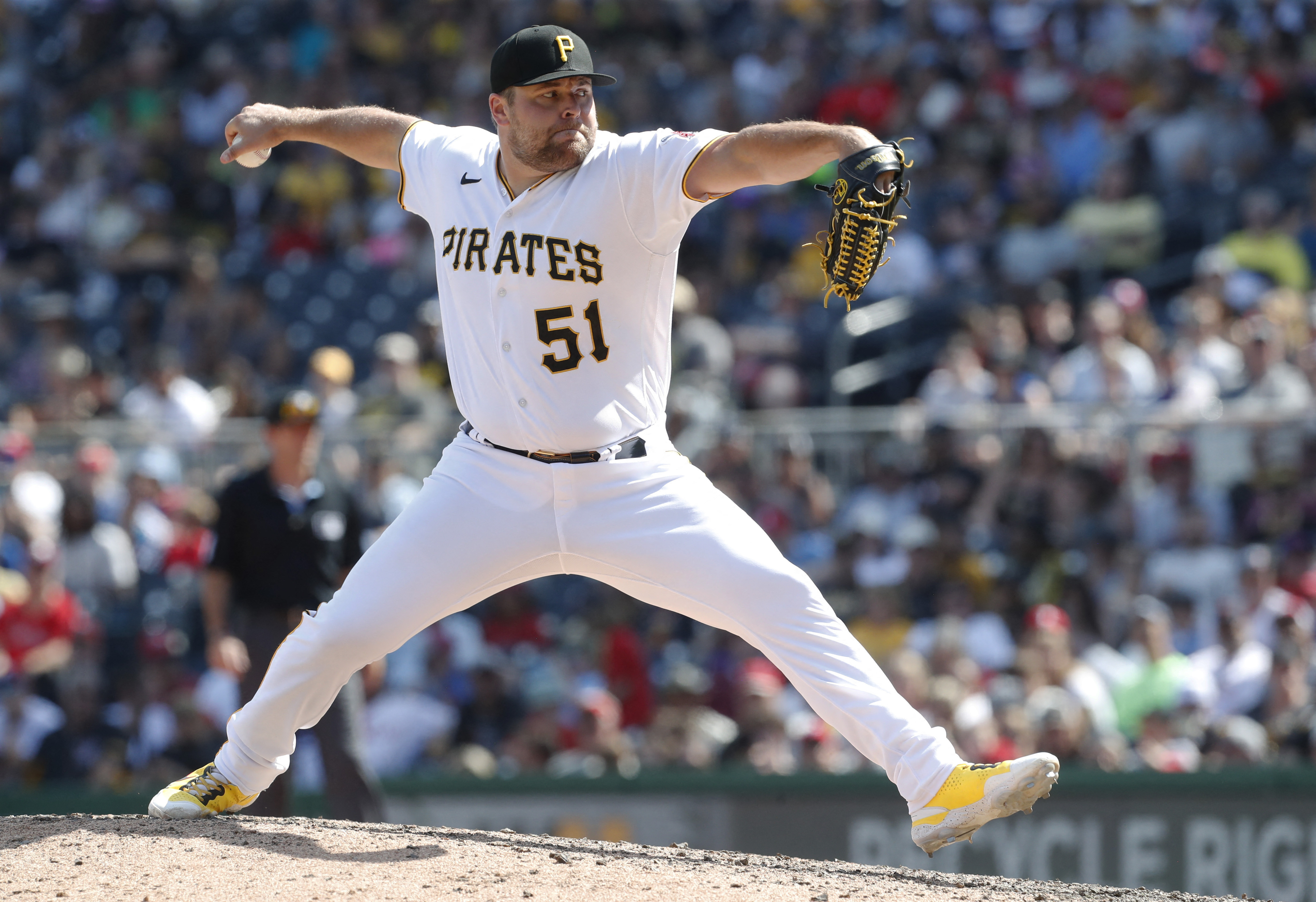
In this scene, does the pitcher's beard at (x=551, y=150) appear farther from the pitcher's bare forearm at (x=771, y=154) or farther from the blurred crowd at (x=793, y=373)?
the blurred crowd at (x=793, y=373)

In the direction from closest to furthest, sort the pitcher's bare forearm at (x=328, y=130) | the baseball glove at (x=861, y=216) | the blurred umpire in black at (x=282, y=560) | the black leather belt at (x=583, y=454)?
the baseball glove at (x=861, y=216)
the black leather belt at (x=583, y=454)
the pitcher's bare forearm at (x=328, y=130)
the blurred umpire in black at (x=282, y=560)

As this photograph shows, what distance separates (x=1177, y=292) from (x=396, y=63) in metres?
7.52

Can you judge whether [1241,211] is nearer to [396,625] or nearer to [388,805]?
[388,805]

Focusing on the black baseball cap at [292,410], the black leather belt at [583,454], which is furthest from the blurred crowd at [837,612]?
the black leather belt at [583,454]

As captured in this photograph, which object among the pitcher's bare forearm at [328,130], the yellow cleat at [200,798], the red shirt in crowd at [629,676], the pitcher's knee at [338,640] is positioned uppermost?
the pitcher's bare forearm at [328,130]

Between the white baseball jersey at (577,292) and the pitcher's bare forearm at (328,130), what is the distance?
51 centimetres

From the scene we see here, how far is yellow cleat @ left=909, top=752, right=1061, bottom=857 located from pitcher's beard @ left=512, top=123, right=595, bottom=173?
6.12 feet

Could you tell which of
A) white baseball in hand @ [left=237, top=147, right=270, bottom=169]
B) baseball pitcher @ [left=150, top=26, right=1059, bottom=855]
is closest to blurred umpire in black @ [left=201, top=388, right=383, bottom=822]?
white baseball in hand @ [left=237, top=147, right=270, bottom=169]

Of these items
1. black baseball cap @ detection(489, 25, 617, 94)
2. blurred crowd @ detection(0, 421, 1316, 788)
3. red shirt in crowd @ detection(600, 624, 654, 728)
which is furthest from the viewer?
red shirt in crowd @ detection(600, 624, 654, 728)

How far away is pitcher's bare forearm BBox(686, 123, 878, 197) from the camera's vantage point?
13.1 feet

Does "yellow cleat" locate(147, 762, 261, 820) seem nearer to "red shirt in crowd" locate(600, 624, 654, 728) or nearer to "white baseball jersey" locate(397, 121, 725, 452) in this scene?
"white baseball jersey" locate(397, 121, 725, 452)

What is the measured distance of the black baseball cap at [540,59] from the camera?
14.0 ft

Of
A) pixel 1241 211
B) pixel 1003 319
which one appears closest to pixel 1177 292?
pixel 1241 211

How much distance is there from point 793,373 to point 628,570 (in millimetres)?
6823
